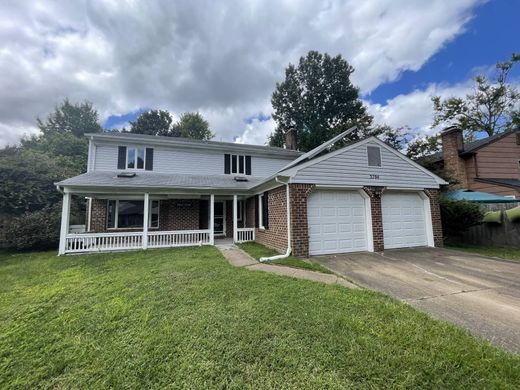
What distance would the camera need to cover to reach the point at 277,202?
8.89 metres

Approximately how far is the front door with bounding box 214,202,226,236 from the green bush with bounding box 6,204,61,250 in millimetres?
7513

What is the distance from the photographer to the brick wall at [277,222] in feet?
27.1

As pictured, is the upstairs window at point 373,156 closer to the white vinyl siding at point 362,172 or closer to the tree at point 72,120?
the white vinyl siding at point 362,172

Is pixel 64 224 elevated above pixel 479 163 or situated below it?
below

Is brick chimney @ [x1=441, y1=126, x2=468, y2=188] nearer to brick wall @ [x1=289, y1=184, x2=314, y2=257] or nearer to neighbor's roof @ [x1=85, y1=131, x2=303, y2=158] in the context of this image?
neighbor's roof @ [x1=85, y1=131, x2=303, y2=158]

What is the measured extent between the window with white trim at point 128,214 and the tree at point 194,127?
22364mm

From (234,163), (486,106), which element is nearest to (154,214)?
(234,163)

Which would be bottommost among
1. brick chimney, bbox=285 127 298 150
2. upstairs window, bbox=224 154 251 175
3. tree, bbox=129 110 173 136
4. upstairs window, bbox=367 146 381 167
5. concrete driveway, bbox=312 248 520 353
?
concrete driveway, bbox=312 248 520 353

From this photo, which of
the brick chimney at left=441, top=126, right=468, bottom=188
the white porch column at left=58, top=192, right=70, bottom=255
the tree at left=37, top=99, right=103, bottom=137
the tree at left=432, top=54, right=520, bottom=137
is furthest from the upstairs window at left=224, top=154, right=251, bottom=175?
the tree at left=37, top=99, right=103, bottom=137

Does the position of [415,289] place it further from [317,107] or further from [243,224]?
[317,107]

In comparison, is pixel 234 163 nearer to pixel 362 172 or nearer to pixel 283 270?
pixel 362 172

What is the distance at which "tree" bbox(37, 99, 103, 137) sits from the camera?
1259 inches

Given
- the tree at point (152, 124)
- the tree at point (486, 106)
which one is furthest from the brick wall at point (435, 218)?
the tree at point (152, 124)

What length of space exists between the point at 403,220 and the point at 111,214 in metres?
14.2
